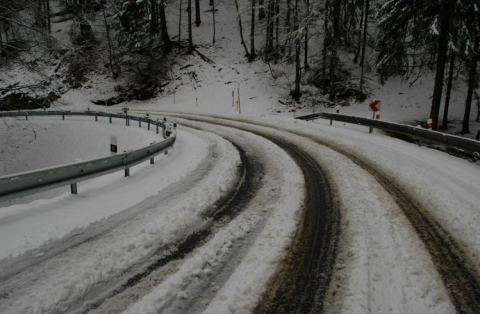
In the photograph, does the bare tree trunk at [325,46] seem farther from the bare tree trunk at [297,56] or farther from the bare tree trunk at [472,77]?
the bare tree trunk at [472,77]

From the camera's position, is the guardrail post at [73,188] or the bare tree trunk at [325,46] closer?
the guardrail post at [73,188]

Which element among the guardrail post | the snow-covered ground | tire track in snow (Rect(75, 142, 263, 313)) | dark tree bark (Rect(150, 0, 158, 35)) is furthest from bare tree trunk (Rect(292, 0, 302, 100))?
the guardrail post

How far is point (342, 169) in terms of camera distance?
803cm

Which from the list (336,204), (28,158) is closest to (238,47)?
(28,158)

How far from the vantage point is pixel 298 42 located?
75.6 feet

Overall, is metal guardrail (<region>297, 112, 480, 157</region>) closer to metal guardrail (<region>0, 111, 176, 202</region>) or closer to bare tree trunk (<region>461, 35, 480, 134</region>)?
metal guardrail (<region>0, 111, 176, 202</region>)

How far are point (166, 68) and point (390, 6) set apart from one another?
23.4 m

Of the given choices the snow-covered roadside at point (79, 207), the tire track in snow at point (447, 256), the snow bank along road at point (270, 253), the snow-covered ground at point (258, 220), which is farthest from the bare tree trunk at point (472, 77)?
the snow-covered roadside at point (79, 207)

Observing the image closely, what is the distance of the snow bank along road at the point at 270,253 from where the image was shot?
10.3ft

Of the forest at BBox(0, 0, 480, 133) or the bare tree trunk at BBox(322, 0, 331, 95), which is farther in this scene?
the bare tree trunk at BBox(322, 0, 331, 95)

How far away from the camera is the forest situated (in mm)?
9117

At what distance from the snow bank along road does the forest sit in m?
5.15

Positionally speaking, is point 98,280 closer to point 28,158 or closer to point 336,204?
point 336,204

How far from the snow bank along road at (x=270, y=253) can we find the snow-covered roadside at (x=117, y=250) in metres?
0.02
